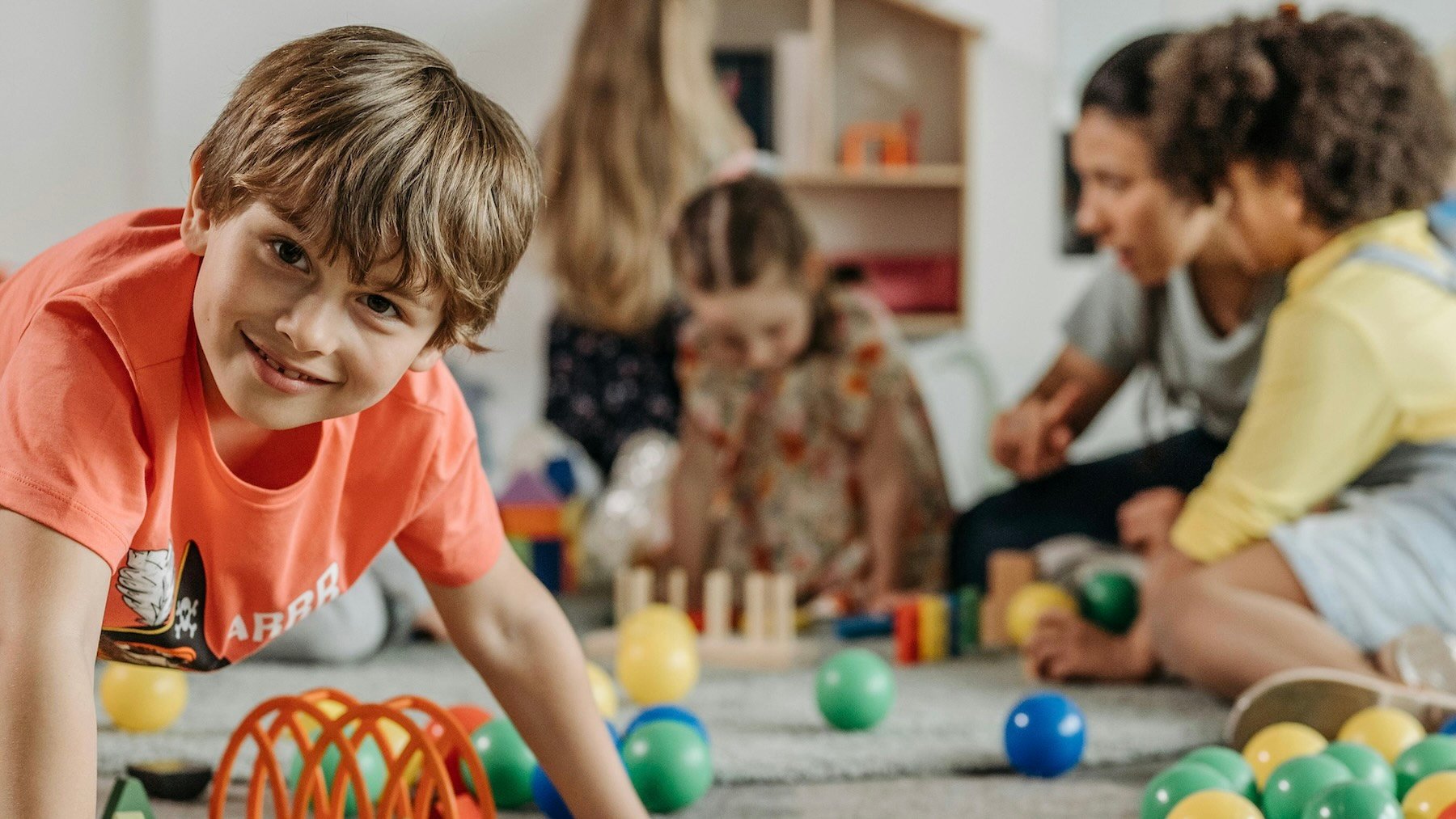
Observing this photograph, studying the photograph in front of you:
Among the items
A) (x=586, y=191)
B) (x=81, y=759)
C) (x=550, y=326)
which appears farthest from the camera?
(x=550, y=326)

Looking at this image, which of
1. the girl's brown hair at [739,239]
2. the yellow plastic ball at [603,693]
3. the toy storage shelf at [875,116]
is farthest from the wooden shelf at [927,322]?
the yellow plastic ball at [603,693]

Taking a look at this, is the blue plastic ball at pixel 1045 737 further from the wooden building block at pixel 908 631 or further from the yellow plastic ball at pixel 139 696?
the yellow plastic ball at pixel 139 696

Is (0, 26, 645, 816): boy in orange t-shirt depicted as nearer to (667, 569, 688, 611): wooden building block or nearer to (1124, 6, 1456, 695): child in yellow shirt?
(1124, 6, 1456, 695): child in yellow shirt

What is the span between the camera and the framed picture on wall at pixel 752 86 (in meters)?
2.65

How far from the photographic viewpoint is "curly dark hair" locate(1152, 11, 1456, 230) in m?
1.34

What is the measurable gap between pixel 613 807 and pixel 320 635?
0.71 m

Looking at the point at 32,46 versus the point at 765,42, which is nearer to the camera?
the point at 32,46

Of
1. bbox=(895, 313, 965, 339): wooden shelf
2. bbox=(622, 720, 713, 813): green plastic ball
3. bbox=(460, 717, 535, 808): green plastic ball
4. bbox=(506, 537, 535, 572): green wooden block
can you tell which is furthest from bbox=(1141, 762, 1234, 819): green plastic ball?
bbox=(895, 313, 965, 339): wooden shelf

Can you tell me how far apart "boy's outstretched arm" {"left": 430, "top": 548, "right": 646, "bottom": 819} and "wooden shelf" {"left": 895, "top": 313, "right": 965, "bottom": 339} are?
74.4 inches

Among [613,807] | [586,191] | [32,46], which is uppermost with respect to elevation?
[32,46]

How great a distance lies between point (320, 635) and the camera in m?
1.46

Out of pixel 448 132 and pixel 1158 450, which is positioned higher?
pixel 448 132

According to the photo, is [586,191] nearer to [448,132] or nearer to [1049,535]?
[1049,535]

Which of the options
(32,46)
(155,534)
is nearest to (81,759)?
(155,534)
